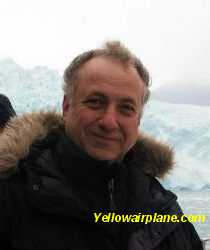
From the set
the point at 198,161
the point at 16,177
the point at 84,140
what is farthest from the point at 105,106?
the point at 198,161

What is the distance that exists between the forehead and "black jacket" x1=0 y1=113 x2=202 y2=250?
120 mm

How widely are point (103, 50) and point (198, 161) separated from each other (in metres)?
9.98

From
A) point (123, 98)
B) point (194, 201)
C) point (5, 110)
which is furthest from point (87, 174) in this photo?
point (194, 201)

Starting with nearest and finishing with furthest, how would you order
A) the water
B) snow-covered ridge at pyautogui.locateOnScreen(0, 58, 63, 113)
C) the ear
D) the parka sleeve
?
the parka sleeve
the ear
the water
snow-covered ridge at pyautogui.locateOnScreen(0, 58, 63, 113)

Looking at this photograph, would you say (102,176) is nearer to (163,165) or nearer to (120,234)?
(120,234)

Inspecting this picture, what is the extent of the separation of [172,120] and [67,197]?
1008 centimetres

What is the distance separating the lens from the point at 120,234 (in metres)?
0.60

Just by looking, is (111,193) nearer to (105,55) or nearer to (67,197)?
(67,197)

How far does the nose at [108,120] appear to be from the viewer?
0.57 m

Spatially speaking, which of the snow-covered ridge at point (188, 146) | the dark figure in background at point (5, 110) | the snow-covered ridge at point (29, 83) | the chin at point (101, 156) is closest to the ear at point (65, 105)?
the chin at point (101, 156)

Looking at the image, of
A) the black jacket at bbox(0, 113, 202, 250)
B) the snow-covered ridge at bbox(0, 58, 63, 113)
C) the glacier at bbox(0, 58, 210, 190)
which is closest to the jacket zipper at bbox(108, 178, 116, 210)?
the black jacket at bbox(0, 113, 202, 250)

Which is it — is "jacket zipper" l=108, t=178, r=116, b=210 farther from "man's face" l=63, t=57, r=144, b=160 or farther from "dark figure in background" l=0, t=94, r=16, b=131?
"dark figure in background" l=0, t=94, r=16, b=131

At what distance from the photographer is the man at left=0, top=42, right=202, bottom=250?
21.1 inches

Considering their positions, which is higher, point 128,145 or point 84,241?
point 128,145
